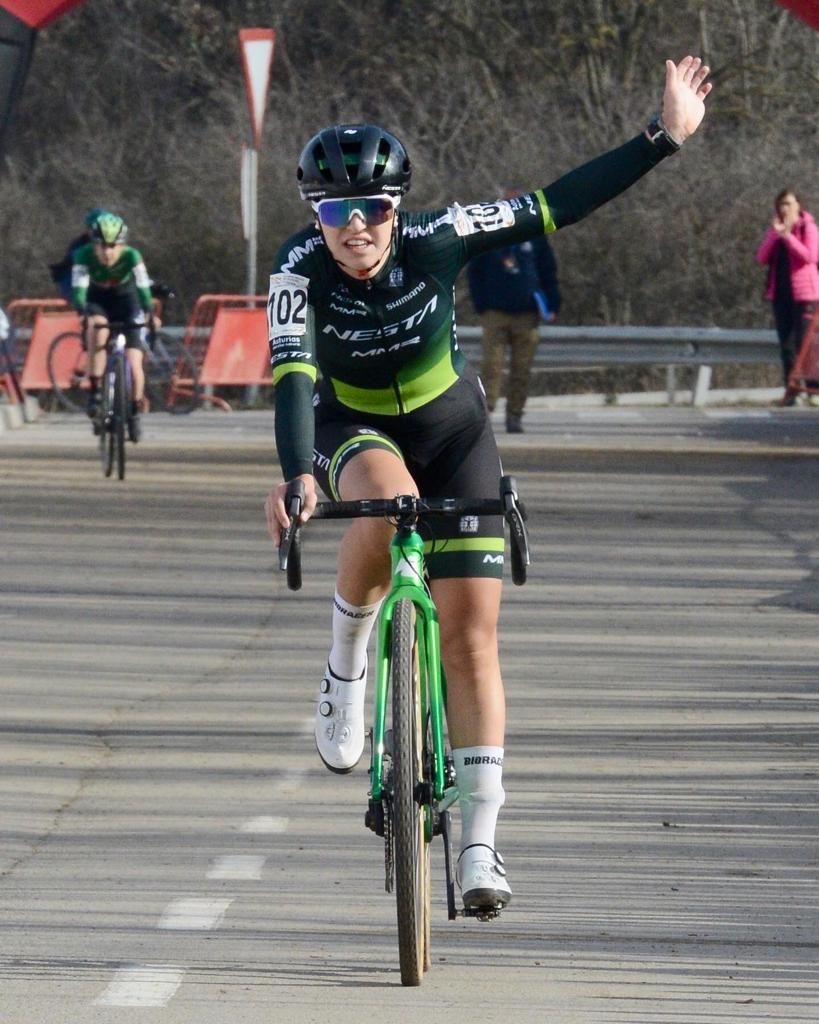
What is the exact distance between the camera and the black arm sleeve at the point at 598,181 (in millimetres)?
5660

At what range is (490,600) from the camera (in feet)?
18.3

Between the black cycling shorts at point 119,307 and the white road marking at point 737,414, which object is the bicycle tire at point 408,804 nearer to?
the black cycling shorts at point 119,307

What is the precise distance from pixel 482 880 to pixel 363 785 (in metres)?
2.13

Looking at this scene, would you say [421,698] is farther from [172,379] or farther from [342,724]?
[172,379]

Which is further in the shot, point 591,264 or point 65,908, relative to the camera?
point 591,264

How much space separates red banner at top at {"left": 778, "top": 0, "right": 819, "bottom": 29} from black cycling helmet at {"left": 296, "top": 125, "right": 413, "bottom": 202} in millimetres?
9085

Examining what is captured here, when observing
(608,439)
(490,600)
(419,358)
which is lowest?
(608,439)

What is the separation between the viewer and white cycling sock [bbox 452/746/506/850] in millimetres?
5422

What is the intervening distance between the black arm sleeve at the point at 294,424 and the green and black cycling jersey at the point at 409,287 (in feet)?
0.54

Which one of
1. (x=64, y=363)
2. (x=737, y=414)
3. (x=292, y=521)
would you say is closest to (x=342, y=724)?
(x=292, y=521)

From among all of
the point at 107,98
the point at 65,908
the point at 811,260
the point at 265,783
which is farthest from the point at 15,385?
the point at 107,98

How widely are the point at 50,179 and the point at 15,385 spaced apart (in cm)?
1478

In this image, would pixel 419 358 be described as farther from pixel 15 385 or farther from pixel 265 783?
pixel 15 385

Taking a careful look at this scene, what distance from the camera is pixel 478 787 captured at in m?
5.46
